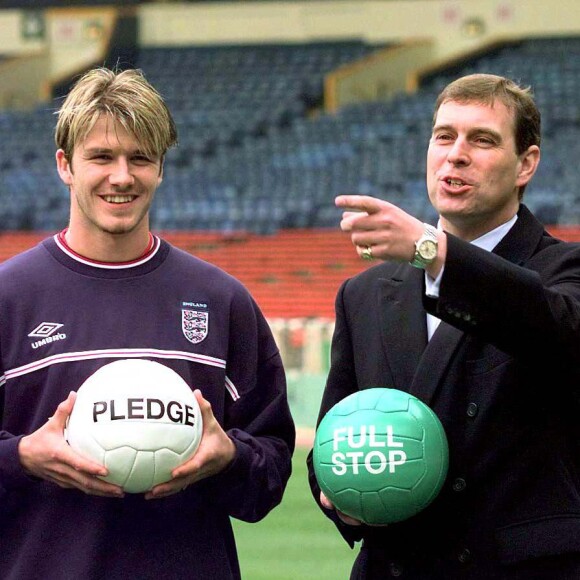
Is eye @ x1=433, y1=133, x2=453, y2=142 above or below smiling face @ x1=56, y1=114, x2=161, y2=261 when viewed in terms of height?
above

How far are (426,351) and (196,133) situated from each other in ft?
96.0

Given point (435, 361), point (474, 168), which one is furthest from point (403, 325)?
point (474, 168)

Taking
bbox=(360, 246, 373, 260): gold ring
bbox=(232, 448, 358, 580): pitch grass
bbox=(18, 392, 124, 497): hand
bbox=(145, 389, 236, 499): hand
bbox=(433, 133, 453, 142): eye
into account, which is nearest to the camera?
bbox=(360, 246, 373, 260): gold ring

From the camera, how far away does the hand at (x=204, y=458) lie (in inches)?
148

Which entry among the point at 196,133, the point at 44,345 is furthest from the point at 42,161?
the point at 44,345

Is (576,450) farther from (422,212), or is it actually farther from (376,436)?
(422,212)

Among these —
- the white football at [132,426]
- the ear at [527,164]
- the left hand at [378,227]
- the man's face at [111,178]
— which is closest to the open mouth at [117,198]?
the man's face at [111,178]

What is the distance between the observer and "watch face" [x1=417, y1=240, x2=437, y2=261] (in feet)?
11.8

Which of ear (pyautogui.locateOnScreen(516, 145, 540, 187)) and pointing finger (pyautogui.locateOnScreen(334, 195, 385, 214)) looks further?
ear (pyautogui.locateOnScreen(516, 145, 540, 187))

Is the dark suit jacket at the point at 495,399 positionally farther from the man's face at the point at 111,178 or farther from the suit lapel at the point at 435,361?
the man's face at the point at 111,178

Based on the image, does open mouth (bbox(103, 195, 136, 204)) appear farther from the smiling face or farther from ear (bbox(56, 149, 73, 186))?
ear (bbox(56, 149, 73, 186))

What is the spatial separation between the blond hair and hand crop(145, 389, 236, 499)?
0.70 meters

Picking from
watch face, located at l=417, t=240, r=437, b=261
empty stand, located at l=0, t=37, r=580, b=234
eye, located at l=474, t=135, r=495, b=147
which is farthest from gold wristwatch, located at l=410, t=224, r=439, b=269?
empty stand, located at l=0, t=37, r=580, b=234

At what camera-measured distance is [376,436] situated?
3.94 meters
